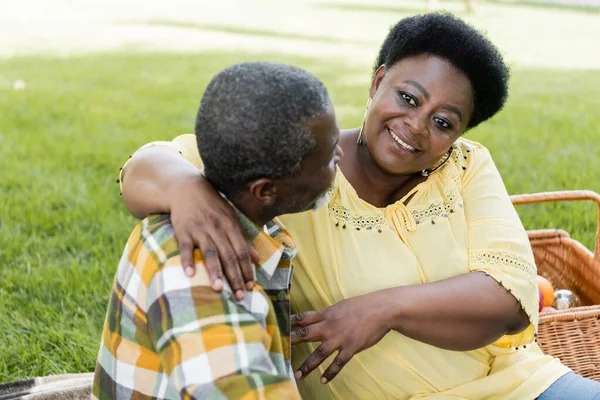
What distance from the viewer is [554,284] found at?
133 inches

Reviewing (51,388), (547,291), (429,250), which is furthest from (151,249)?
(547,291)

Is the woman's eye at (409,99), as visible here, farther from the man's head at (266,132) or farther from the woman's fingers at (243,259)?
the woman's fingers at (243,259)

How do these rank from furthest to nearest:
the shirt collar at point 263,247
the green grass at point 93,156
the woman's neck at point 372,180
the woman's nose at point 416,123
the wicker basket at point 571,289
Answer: the green grass at point 93,156, the wicker basket at point 571,289, the woman's neck at point 372,180, the woman's nose at point 416,123, the shirt collar at point 263,247

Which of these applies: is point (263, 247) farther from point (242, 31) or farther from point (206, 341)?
point (242, 31)

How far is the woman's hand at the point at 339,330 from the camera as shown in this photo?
67.8 inches

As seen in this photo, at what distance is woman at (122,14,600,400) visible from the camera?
6.33 feet

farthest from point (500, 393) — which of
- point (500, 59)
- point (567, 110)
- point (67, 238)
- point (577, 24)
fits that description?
point (577, 24)

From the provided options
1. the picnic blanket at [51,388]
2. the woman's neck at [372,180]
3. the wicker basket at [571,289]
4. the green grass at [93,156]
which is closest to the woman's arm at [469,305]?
the woman's neck at [372,180]

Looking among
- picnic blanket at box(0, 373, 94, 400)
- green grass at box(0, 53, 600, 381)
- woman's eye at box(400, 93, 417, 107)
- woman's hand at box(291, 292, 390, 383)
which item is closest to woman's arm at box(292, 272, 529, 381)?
woman's hand at box(291, 292, 390, 383)

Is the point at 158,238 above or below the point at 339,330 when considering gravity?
above

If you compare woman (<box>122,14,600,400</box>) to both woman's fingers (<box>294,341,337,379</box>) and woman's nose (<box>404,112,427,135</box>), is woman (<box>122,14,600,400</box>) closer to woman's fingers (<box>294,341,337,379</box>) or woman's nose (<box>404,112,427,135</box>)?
woman's nose (<box>404,112,427,135</box>)

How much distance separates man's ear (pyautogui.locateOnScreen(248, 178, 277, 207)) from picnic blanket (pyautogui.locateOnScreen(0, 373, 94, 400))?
1239 mm

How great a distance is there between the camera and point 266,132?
1.39 metres

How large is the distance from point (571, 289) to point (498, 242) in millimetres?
1486
